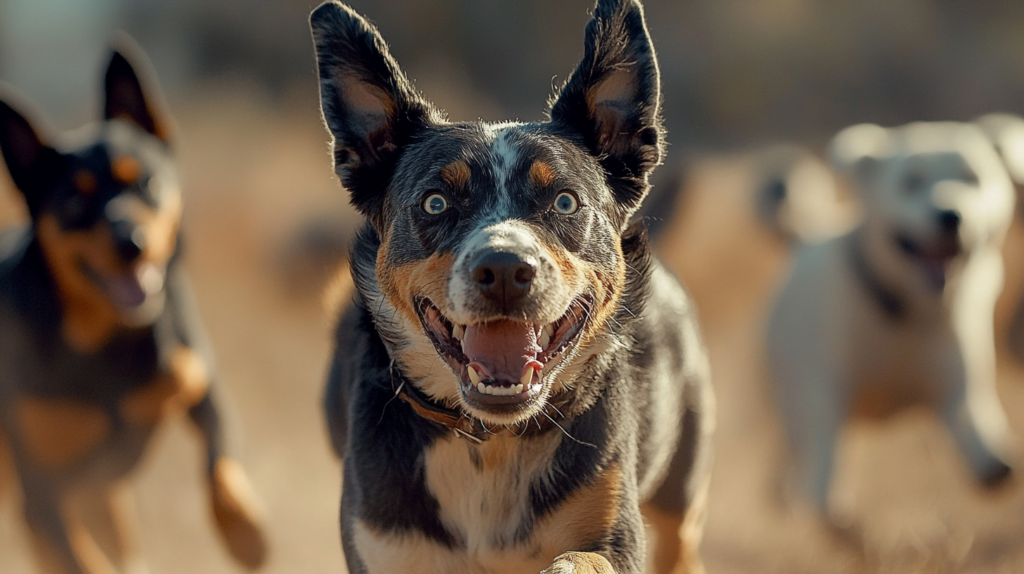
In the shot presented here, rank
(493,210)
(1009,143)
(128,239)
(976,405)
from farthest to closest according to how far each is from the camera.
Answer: (1009,143) → (976,405) → (128,239) → (493,210)

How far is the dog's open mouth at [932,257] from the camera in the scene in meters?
5.66

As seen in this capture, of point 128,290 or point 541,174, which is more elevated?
point 541,174

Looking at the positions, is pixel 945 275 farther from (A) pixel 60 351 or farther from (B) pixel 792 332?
(A) pixel 60 351

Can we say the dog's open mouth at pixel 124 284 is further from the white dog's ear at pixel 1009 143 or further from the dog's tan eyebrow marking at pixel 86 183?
the white dog's ear at pixel 1009 143

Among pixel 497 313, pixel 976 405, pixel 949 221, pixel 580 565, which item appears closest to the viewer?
pixel 580 565

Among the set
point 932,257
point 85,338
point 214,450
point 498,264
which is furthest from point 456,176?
point 932,257

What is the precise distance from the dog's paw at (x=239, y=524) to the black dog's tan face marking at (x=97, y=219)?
96cm

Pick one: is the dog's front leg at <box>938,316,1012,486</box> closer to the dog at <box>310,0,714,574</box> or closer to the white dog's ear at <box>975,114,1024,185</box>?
the white dog's ear at <box>975,114,1024,185</box>

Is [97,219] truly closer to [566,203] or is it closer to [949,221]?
[566,203]

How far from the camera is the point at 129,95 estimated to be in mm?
5203

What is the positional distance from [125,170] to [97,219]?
283 millimetres

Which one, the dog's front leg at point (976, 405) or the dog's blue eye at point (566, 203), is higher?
the dog's front leg at point (976, 405)

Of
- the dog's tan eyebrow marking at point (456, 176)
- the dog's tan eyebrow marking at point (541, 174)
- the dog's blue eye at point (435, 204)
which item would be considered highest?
the dog's tan eyebrow marking at point (541, 174)

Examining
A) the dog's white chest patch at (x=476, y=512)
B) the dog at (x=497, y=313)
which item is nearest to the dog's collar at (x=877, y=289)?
the dog at (x=497, y=313)
